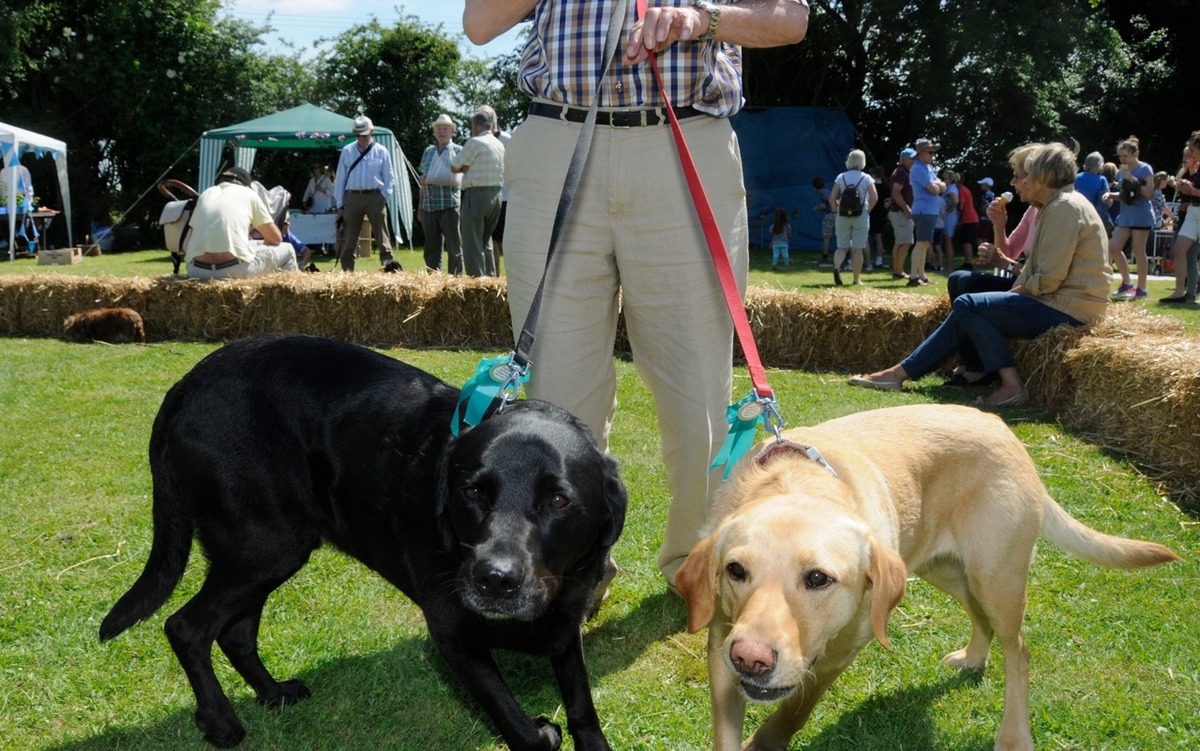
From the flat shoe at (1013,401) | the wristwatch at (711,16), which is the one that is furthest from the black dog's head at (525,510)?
the flat shoe at (1013,401)

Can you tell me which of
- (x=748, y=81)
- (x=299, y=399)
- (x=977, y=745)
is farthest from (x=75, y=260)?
(x=977, y=745)

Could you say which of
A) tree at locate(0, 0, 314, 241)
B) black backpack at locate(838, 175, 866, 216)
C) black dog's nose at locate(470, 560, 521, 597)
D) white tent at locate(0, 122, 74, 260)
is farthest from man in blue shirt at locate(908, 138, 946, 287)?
tree at locate(0, 0, 314, 241)

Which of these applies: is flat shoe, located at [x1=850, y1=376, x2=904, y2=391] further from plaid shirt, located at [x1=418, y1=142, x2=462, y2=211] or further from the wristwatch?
plaid shirt, located at [x1=418, y1=142, x2=462, y2=211]

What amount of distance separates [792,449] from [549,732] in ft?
3.76

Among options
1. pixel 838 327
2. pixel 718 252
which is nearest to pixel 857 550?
pixel 718 252

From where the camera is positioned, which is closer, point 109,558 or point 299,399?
point 299,399

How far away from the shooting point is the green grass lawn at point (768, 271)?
13423 millimetres

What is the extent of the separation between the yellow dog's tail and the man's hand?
1948 millimetres

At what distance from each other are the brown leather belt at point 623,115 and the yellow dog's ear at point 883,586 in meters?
1.67

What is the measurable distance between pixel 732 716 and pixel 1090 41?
27.7 metres

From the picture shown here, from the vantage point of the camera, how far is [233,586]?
290cm

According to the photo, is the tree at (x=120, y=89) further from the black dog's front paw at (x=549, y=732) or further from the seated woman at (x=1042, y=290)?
the black dog's front paw at (x=549, y=732)

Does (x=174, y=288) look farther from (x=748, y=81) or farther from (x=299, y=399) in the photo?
(x=748, y=81)

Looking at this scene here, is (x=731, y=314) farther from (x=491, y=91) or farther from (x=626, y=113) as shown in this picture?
(x=491, y=91)
